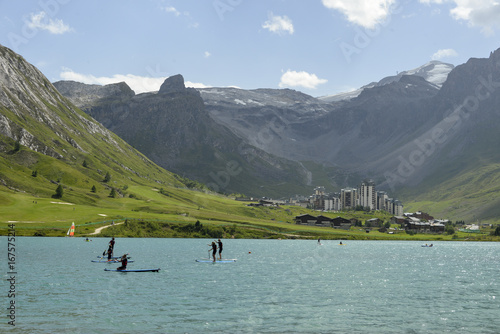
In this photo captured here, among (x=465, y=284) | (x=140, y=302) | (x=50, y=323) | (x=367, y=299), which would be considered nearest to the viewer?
(x=50, y=323)

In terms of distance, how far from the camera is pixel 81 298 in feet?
166

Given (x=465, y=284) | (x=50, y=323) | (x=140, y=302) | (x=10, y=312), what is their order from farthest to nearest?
(x=465, y=284) → (x=140, y=302) → (x=10, y=312) → (x=50, y=323)

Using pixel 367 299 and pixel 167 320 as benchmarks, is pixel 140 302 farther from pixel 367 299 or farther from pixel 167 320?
pixel 367 299

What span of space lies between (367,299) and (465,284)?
1049 inches

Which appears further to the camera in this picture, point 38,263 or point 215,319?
point 38,263

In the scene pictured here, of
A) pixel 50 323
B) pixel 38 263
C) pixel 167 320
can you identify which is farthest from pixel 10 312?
pixel 38 263

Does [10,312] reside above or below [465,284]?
below

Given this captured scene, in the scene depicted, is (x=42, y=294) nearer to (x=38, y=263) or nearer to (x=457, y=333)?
(x=38, y=263)

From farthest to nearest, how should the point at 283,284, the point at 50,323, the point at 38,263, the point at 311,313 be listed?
the point at 38,263, the point at 283,284, the point at 311,313, the point at 50,323

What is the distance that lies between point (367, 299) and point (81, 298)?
32.0 m

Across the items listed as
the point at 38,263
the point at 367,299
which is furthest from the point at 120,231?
the point at 367,299

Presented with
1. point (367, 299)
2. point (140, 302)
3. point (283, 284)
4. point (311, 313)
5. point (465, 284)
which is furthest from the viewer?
point (465, 284)

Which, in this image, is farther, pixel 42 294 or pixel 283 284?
pixel 283 284

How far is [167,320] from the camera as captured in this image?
4050 centimetres
